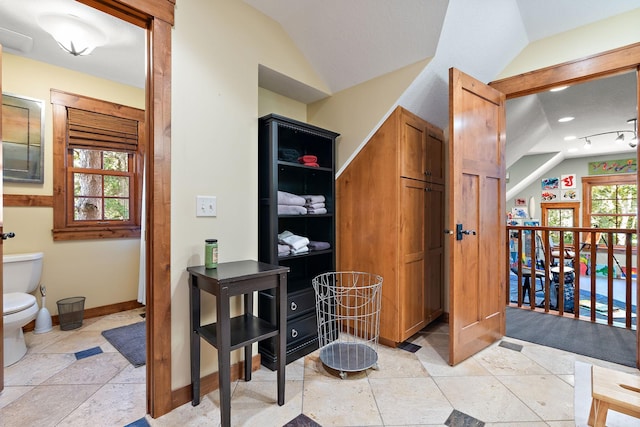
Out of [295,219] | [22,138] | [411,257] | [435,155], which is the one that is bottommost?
[411,257]

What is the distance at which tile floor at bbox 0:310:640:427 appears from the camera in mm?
1503

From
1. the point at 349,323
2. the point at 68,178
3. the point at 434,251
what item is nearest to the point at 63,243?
the point at 68,178

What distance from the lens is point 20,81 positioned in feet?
8.34

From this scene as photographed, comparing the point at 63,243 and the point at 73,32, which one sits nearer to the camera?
the point at 73,32

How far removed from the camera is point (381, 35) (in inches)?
80.8

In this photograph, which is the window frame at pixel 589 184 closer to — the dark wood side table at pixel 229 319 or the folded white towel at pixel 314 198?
the folded white towel at pixel 314 198

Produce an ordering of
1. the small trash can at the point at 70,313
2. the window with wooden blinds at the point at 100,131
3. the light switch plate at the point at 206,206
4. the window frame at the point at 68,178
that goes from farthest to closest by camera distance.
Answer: the window with wooden blinds at the point at 100,131 → the window frame at the point at 68,178 → the small trash can at the point at 70,313 → the light switch plate at the point at 206,206

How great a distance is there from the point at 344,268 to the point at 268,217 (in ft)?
3.12

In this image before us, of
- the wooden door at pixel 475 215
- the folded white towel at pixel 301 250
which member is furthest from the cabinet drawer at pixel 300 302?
the wooden door at pixel 475 215

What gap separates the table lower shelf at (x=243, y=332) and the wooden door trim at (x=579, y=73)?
93.8 inches

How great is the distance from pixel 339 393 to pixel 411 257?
1.16 m

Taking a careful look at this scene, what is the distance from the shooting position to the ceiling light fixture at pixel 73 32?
6.62 feet

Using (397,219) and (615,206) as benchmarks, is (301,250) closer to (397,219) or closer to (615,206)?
(397,219)

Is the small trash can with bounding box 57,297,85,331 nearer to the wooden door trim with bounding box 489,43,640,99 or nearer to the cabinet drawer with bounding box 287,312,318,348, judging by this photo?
the cabinet drawer with bounding box 287,312,318,348
